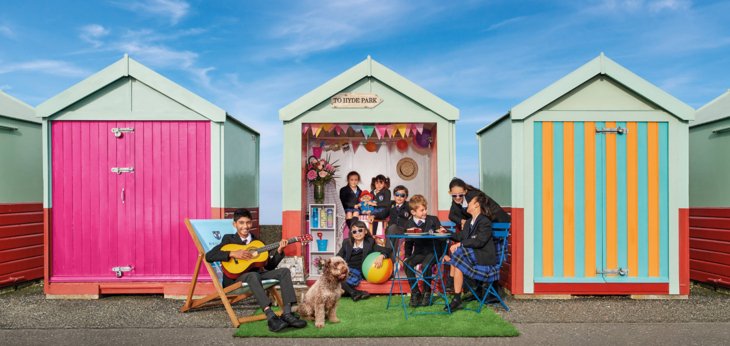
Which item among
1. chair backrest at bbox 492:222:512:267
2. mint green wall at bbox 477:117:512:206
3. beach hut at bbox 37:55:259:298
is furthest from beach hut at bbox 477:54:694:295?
beach hut at bbox 37:55:259:298

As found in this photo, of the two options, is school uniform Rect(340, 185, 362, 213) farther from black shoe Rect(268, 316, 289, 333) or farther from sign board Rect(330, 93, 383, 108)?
black shoe Rect(268, 316, 289, 333)

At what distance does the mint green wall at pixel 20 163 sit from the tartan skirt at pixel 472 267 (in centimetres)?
636

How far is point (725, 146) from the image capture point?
8961mm

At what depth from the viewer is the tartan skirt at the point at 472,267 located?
22.9ft

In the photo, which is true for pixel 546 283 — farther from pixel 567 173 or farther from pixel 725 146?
pixel 725 146

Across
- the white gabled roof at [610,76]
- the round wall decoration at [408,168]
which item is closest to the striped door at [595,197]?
the white gabled roof at [610,76]

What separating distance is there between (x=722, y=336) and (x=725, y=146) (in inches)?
149

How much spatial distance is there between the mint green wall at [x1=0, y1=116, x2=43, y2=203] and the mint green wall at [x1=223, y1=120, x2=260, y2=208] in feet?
9.95

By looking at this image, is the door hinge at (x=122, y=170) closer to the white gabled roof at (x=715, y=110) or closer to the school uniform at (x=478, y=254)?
the school uniform at (x=478, y=254)

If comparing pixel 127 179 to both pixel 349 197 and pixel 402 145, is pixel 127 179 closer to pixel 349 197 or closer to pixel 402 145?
pixel 349 197

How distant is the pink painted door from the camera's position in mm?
8273

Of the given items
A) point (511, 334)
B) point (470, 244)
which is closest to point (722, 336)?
point (511, 334)

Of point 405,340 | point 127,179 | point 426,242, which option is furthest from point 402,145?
point 405,340

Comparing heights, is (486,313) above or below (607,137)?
below
